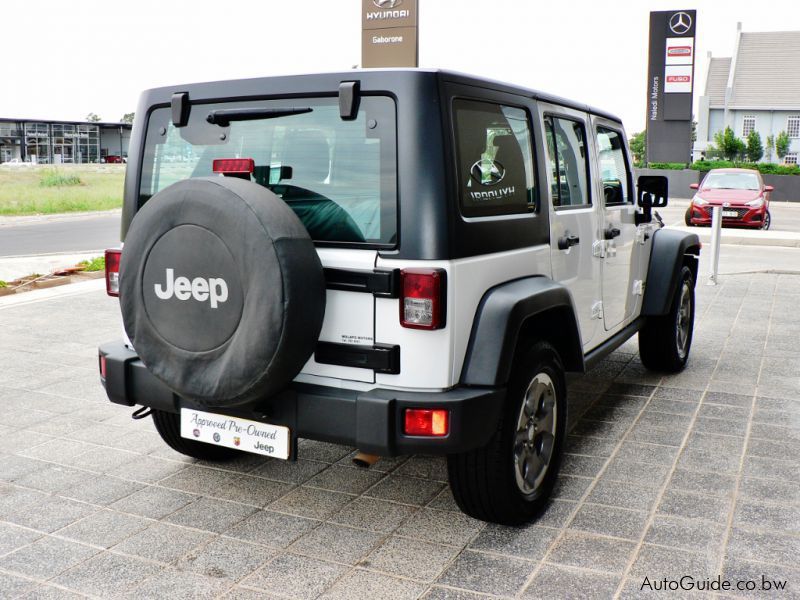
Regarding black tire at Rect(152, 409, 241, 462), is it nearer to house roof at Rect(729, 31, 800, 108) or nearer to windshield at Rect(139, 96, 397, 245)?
windshield at Rect(139, 96, 397, 245)

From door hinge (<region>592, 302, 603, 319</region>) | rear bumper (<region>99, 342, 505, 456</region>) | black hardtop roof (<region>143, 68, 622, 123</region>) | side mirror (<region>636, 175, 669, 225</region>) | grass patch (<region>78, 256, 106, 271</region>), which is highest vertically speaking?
black hardtop roof (<region>143, 68, 622, 123</region>)

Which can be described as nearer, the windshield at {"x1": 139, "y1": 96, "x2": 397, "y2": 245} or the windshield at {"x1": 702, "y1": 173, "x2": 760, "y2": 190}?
the windshield at {"x1": 139, "y1": 96, "x2": 397, "y2": 245}

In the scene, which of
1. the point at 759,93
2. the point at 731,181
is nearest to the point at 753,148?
the point at 759,93

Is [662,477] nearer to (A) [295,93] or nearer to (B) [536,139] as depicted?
(B) [536,139]

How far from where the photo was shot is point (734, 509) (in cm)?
379

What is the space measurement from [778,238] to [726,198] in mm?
3824

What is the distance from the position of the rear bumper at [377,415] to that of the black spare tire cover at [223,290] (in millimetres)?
168

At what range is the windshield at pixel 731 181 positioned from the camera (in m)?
21.2

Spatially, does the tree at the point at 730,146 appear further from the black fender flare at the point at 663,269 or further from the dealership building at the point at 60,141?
the dealership building at the point at 60,141

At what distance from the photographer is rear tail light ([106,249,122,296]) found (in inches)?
151

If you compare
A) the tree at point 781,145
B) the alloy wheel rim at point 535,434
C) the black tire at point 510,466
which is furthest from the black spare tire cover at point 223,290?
the tree at point 781,145

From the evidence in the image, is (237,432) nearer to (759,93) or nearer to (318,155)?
(318,155)

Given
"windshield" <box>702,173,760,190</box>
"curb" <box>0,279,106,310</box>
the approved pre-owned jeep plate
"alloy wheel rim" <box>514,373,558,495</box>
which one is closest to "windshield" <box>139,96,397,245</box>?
the approved pre-owned jeep plate

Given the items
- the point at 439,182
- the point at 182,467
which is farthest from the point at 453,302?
the point at 182,467
